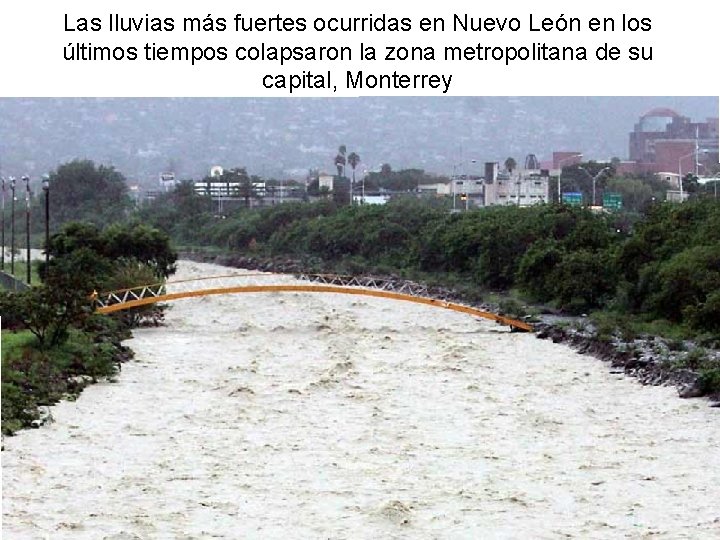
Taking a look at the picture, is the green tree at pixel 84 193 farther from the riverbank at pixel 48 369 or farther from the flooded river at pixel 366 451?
the riverbank at pixel 48 369

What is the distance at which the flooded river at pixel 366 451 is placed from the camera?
2295 cm

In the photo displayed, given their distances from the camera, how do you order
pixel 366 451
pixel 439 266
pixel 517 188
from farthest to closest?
1. pixel 517 188
2. pixel 439 266
3. pixel 366 451

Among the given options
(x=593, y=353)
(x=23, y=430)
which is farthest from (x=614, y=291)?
(x=23, y=430)

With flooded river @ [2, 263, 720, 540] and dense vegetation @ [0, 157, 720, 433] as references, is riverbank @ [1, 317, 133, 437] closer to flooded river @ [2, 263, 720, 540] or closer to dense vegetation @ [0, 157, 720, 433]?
dense vegetation @ [0, 157, 720, 433]

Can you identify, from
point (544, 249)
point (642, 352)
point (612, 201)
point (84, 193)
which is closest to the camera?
point (642, 352)

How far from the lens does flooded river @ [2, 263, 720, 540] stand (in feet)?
75.3

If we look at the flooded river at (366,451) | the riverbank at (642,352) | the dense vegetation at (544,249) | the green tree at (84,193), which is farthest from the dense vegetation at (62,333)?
the green tree at (84,193)

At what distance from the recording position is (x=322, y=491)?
25.0 m

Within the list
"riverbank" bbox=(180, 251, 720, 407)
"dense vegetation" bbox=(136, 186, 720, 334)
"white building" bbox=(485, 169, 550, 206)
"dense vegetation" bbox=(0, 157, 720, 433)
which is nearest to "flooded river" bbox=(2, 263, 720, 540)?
"riverbank" bbox=(180, 251, 720, 407)

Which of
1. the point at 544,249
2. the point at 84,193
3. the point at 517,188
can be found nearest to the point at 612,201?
the point at 517,188

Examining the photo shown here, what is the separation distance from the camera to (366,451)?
2850cm

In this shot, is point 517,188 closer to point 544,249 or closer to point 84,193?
point 84,193

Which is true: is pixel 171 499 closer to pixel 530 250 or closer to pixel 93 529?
pixel 93 529

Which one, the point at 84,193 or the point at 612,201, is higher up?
the point at 84,193
